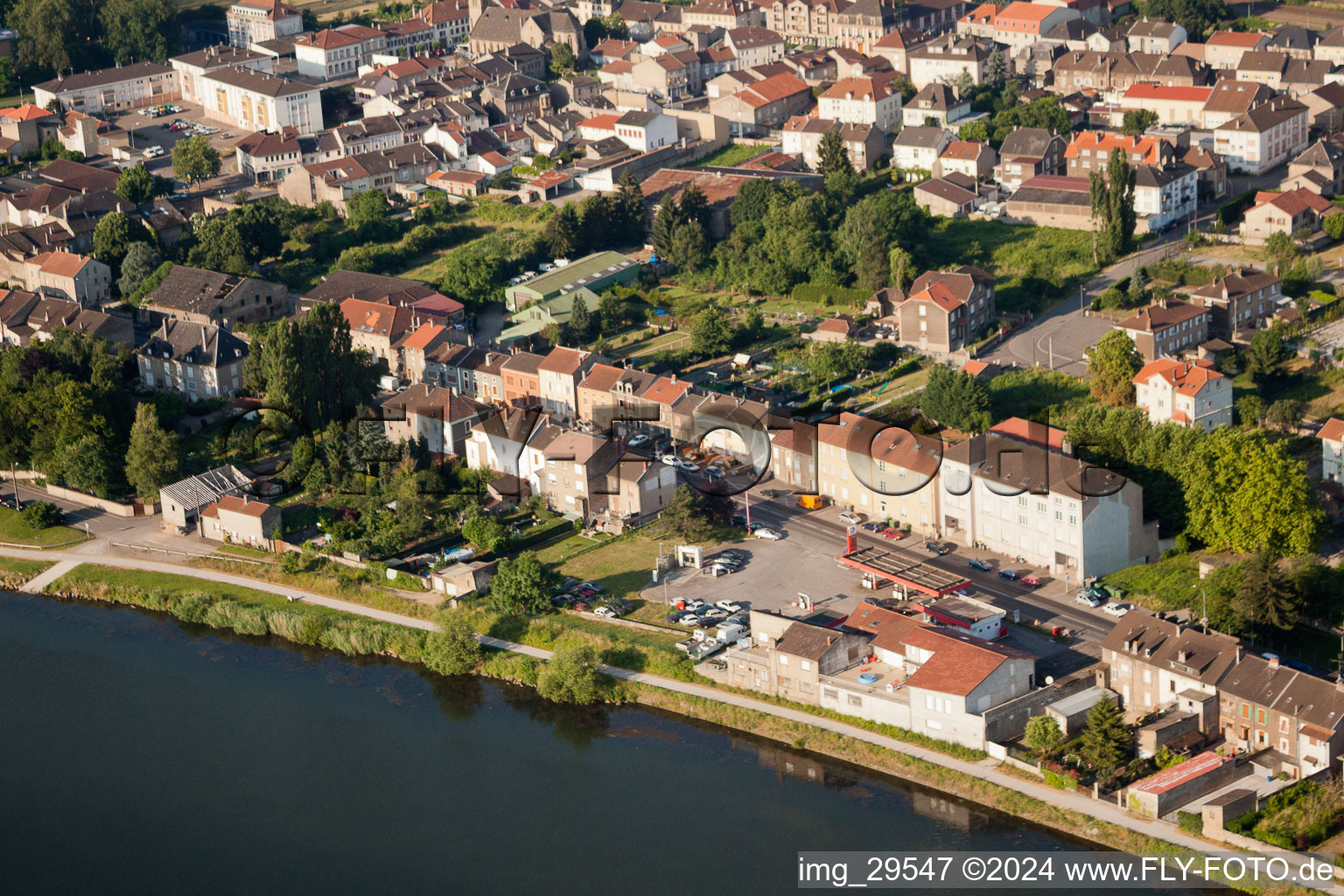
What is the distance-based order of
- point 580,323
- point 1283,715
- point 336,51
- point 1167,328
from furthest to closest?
1. point 336,51
2. point 580,323
3. point 1167,328
4. point 1283,715

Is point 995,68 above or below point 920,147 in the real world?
above

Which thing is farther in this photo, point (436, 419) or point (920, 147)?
point (920, 147)

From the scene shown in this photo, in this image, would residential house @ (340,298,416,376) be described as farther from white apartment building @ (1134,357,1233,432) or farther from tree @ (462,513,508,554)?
white apartment building @ (1134,357,1233,432)

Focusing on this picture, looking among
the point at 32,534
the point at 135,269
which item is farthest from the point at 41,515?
the point at 135,269

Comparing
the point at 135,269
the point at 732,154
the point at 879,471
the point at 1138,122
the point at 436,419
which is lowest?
the point at 879,471

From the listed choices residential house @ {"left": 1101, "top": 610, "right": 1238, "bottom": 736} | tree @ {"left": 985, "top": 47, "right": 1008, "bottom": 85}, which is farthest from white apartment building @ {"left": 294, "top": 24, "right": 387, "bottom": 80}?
residential house @ {"left": 1101, "top": 610, "right": 1238, "bottom": 736}

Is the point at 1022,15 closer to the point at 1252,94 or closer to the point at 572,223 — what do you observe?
the point at 1252,94

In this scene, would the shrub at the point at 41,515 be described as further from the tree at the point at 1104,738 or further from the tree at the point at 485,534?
the tree at the point at 1104,738

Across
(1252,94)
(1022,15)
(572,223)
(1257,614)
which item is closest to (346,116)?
(572,223)

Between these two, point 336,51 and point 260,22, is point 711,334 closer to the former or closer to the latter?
point 336,51
